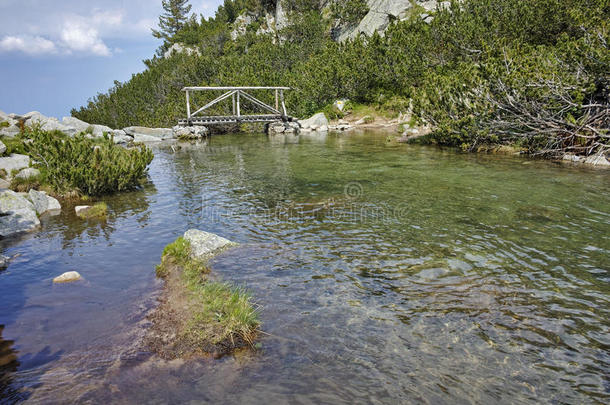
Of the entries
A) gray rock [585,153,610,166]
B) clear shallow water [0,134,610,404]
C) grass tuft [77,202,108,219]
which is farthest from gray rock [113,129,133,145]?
gray rock [585,153,610,166]

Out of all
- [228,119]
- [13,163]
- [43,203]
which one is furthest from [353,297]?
[228,119]

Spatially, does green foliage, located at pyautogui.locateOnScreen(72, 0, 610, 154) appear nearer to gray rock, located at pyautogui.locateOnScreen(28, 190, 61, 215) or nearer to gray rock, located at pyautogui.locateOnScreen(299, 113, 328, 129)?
gray rock, located at pyautogui.locateOnScreen(299, 113, 328, 129)

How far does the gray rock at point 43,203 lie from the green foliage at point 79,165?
1154 millimetres

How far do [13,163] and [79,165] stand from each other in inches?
240

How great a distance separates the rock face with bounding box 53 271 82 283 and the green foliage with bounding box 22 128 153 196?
8284mm

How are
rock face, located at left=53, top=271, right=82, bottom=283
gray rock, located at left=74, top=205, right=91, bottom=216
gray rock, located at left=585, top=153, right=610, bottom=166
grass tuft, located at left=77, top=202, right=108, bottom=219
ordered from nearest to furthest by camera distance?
rock face, located at left=53, top=271, right=82, bottom=283, grass tuft, located at left=77, top=202, right=108, bottom=219, gray rock, located at left=74, top=205, right=91, bottom=216, gray rock, located at left=585, top=153, right=610, bottom=166

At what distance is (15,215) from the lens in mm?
12617

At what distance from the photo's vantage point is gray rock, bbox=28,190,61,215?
14.1 m

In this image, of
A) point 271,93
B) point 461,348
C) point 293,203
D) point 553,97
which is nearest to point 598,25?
point 553,97

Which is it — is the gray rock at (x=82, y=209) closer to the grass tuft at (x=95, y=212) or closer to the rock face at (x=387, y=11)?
the grass tuft at (x=95, y=212)

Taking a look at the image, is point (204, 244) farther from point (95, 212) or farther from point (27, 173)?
point (27, 173)

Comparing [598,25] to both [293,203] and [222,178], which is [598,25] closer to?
[293,203]

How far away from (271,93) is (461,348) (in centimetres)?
5135

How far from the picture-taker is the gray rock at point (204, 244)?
9656 mm
